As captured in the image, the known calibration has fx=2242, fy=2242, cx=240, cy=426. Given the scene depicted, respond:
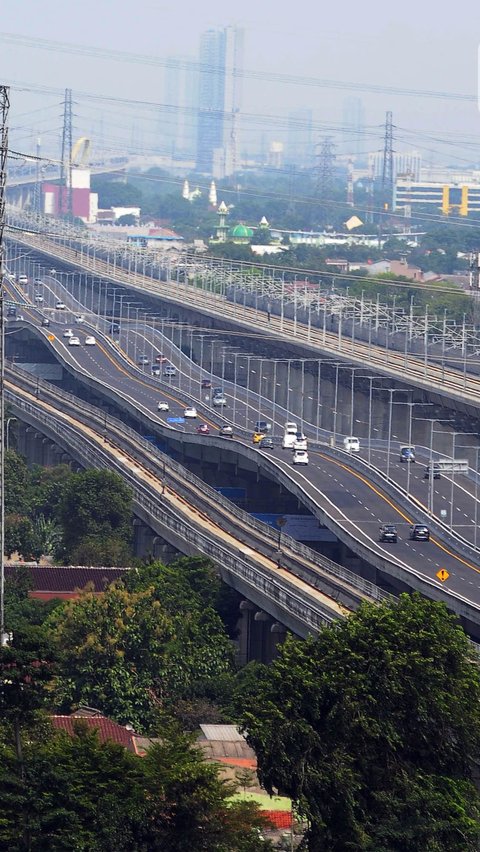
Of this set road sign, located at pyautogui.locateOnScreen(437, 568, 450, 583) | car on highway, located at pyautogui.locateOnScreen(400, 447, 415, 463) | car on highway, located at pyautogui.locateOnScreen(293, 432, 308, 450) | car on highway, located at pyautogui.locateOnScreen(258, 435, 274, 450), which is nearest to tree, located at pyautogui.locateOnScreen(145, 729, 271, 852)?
road sign, located at pyautogui.locateOnScreen(437, 568, 450, 583)

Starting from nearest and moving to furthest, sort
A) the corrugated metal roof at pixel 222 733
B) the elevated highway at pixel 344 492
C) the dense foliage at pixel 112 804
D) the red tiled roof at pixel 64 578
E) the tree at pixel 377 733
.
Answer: the dense foliage at pixel 112 804
the tree at pixel 377 733
the corrugated metal roof at pixel 222 733
the elevated highway at pixel 344 492
the red tiled roof at pixel 64 578

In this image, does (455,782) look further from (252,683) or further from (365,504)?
(365,504)

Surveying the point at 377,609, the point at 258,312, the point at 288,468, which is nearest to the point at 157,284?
the point at 258,312

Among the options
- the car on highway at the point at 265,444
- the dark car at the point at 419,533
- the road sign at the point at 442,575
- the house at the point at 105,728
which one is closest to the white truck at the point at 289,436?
the car on highway at the point at 265,444

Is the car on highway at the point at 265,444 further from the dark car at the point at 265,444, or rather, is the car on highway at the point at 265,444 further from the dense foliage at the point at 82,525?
the dense foliage at the point at 82,525

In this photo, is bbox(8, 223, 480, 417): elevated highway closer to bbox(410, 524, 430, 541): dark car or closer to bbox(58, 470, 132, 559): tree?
bbox(410, 524, 430, 541): dark car

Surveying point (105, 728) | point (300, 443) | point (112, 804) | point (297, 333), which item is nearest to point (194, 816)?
point (112, 804)

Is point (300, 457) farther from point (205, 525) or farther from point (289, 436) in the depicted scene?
point (205, 525)
